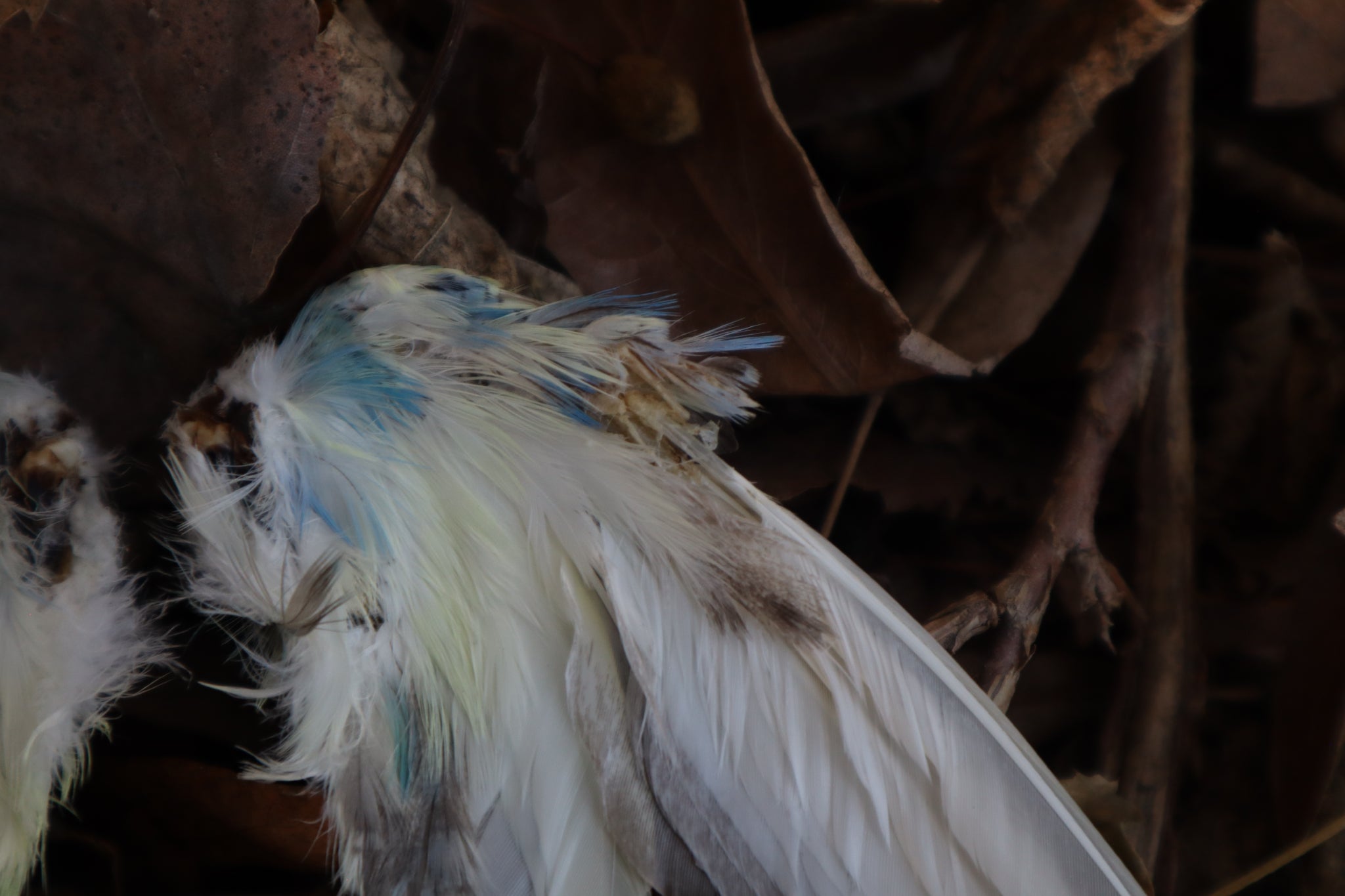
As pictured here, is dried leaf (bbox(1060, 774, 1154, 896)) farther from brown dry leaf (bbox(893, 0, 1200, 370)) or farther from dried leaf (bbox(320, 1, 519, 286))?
dried leaf (bbox(320, 1, 519, 286))

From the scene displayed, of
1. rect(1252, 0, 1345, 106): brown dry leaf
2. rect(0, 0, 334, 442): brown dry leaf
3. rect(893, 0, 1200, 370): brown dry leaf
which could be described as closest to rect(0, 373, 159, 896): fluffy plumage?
rect(0, 0, 334, 442): brown dry leaf

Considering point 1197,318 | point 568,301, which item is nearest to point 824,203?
point 568,301

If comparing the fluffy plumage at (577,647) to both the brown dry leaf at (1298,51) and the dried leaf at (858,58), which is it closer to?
the dried leaf at (858,58)

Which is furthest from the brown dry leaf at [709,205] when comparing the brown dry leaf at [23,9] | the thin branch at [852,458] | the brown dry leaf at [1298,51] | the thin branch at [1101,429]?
the brown dry leaf at [1298,51]

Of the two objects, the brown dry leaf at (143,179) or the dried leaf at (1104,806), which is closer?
the brown dry leaf at (143,179)

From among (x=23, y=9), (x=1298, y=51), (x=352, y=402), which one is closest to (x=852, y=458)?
(x=352, y=402)

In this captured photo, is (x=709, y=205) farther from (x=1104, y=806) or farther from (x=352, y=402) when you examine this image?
(x=1104, y=806)
